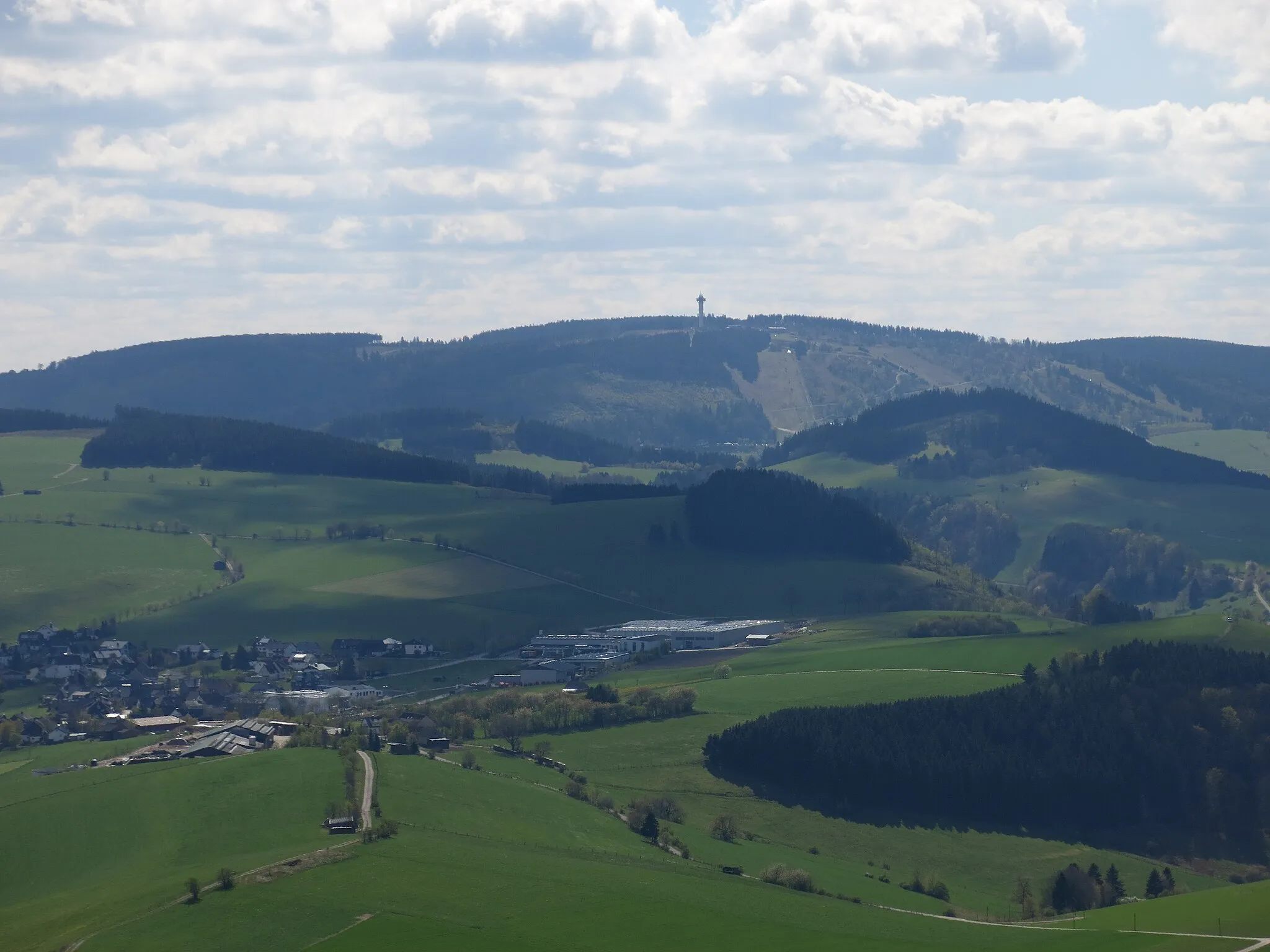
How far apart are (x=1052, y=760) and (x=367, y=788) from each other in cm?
4212

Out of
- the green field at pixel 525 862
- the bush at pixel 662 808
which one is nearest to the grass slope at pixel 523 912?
the green field at pixel 525 862

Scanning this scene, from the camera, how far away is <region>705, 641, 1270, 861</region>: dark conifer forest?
4365 inches

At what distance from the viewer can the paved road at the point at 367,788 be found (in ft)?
286

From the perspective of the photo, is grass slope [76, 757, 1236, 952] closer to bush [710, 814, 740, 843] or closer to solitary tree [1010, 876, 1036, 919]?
solitary tree [1010, 876, 1036, 919]

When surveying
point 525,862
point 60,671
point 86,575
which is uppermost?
point 86,575

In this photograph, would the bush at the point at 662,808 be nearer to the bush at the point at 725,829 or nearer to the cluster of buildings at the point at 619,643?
the bush at the point at 725,829

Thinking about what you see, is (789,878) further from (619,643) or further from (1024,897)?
(619,643)

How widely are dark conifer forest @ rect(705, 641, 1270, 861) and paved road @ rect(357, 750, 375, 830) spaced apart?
2158 cm

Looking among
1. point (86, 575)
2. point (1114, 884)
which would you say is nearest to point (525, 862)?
point (1114, 884)

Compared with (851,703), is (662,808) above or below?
below

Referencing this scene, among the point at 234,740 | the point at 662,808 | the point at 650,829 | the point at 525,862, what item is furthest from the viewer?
Result: the point at 234,740

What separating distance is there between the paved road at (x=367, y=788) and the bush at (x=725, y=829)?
1693 cm

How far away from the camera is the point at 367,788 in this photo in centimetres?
9444

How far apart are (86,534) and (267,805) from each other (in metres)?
115
